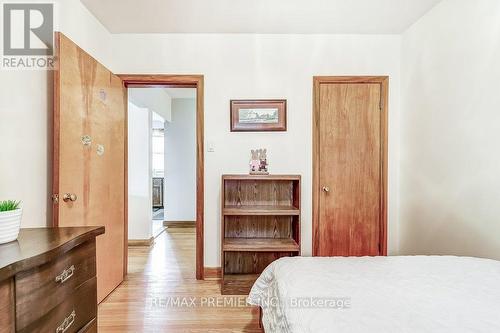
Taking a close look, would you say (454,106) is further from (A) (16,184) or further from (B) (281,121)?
(A) (16,184)

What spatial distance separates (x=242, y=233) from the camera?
2793mm

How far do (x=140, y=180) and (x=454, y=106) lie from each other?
11.6 feet

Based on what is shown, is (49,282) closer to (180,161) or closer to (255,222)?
(255,222)

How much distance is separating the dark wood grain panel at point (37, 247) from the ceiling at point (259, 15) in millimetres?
1862

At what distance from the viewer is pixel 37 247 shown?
0.99m

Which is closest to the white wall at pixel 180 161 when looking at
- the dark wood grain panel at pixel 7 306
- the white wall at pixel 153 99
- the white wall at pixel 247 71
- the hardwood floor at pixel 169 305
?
the white wall at pixel 153 99

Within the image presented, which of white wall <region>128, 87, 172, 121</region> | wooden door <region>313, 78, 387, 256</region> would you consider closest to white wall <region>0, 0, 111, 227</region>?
white wall <region>128, 87, 172, 121</region>

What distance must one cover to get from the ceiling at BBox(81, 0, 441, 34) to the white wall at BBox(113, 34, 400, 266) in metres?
0.10

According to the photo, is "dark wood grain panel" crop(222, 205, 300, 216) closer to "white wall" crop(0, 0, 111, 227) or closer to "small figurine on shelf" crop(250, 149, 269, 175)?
"small figurine on shelf" crop(250, 149, 269, 175)

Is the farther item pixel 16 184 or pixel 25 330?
pixel 16 184

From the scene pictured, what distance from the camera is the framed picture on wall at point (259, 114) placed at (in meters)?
2.79

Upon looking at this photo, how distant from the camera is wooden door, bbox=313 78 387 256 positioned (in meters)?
2.82

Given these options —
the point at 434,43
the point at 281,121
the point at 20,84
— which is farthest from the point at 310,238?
the point at 20,84

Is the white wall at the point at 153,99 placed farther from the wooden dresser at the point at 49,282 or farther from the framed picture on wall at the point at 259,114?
the wooden dresser at the point at 49,282
